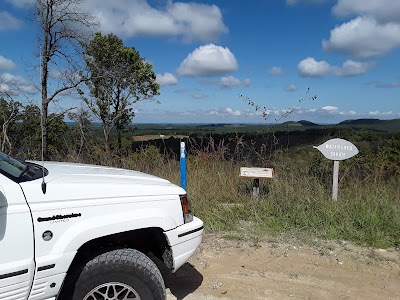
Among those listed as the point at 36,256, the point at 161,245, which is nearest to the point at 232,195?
the point at 161,245

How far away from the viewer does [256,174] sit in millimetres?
6215

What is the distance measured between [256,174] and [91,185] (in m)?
4.09

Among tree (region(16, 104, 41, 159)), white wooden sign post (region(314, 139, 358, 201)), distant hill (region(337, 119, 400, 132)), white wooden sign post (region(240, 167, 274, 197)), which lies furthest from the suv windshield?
distant hill (region(337, 119, 400, 132))

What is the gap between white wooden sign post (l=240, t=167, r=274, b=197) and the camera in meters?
6.19

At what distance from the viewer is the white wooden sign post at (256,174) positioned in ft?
20.3

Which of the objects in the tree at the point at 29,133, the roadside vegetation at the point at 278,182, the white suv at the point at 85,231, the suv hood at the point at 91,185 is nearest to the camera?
the white suv at the point at 85,231

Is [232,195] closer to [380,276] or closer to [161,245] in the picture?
[380,276]

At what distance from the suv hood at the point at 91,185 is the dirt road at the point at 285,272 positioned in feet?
4.10

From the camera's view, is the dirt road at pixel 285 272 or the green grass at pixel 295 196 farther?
the green grass at pixel 295 196

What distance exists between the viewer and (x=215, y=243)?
475 cm

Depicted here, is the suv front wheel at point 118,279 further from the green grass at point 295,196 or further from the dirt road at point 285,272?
the green grass at point 295,196

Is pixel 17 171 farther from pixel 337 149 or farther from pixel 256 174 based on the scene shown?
pixel 337 149

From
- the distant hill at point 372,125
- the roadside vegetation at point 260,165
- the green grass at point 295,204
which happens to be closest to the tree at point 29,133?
the roadside vegetation at point 260,165

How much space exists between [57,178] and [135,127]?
2063 cm
